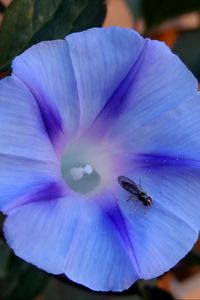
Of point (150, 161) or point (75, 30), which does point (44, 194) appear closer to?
point (150, 161)

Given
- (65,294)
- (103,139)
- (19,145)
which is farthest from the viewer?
(65,294)

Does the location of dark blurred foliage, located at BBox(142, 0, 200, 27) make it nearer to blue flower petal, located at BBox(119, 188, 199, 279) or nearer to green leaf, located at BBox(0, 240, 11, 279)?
green leaf, located at BBox(0, 240, 11, 279)

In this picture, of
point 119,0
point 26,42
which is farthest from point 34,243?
point 119,0

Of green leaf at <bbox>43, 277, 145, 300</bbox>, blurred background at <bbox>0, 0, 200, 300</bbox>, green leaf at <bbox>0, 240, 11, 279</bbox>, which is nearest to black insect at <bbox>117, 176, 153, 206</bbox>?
blurred background at <bbox>0, 0, 200, 300</bbox>

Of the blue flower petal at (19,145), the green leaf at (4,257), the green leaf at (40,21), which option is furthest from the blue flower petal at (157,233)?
the green leaf at (4,257)

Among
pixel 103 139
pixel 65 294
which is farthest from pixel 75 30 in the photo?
pixel 65 294

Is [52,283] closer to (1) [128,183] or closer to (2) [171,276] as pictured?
(2) [171,276]

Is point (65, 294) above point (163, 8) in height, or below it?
below

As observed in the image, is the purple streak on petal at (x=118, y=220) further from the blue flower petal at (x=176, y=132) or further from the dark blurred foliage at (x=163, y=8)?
the dark blurred foliage at (x=163, y=8)
